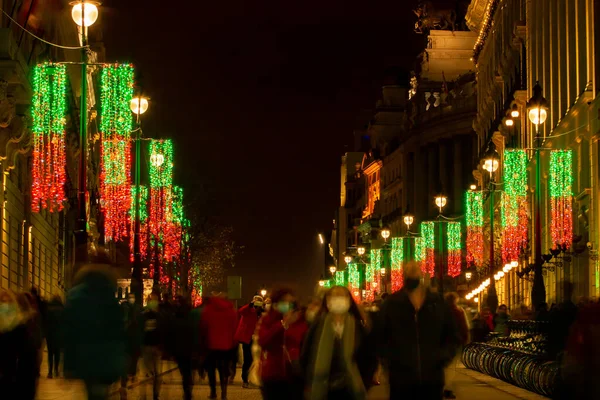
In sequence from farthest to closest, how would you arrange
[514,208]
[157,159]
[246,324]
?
[514,208] < [157,159] < [246,324]

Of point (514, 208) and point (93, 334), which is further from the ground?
point (514, 208)

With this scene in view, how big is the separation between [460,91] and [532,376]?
10315cm

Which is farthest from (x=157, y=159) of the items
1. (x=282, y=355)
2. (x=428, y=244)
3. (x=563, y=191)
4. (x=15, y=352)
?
(x=428, y=244)

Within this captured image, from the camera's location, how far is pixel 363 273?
133625 mm

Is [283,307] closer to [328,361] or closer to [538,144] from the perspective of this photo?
[328,361]

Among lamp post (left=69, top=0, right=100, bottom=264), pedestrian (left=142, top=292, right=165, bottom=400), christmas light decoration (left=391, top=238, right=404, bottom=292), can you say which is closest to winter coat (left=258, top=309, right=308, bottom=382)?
pedestrian (left=142, top=292, right=165, bottom=400)

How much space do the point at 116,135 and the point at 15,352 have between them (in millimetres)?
22949

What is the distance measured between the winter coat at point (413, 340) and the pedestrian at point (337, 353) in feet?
1.00

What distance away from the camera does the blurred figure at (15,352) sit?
15672mm

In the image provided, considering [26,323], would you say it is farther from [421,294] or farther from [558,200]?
[558,200]

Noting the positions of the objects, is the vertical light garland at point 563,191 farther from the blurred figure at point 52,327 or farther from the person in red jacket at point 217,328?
the person in red jacket at point 217,328

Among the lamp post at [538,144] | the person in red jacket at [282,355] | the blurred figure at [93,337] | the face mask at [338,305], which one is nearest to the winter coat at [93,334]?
the blurred figure at [93,337]

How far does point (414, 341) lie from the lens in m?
13.3

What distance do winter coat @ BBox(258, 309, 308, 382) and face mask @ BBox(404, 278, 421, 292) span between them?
2.83 m
